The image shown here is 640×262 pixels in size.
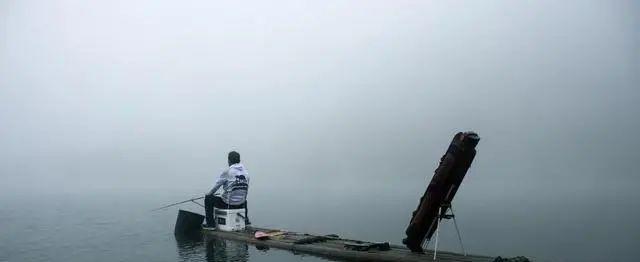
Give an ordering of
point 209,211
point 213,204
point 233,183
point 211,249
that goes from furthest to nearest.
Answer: point 209,211 < point 213,204 < point 233,183 < point 211,249

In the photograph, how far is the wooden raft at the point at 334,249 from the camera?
1334 cm

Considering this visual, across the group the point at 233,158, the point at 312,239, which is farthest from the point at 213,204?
the point at 312,239

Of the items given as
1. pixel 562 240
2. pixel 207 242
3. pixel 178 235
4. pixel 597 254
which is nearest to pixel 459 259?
pixel 207 242

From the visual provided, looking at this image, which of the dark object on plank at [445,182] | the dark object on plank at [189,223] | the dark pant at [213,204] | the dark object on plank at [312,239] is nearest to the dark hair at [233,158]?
the dark pant at [213,204]

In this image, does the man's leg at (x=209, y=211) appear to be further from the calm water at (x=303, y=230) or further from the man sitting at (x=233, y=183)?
the calm water at (x=303, y=230)

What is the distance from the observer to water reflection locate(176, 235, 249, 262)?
16984 millimetres

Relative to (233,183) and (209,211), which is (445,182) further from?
(209,211)

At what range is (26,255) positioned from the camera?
2169 cm

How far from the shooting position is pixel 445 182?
43.3ft

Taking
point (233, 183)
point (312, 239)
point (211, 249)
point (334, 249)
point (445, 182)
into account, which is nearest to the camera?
point (445, 182)

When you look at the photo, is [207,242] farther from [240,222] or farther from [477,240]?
[477,240]

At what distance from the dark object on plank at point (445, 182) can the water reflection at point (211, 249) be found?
6.49 metres

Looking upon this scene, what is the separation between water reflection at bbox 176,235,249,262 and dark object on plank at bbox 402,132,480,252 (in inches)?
256

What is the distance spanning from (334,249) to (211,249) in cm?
574
